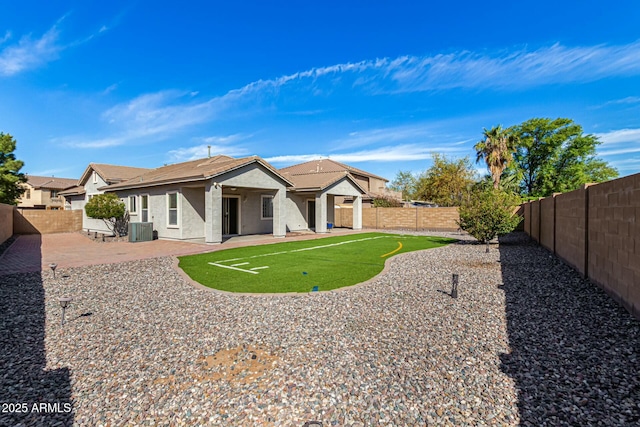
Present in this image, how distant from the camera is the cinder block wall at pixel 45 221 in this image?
2331 cm

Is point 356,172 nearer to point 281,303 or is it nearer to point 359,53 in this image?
point 359,53

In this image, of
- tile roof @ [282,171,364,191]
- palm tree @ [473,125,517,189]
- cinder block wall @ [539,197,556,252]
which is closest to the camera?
cinder block wall @ [539,197,556,252]

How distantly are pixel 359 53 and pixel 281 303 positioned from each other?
18.2 m

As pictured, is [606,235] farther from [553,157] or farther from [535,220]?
[553,157]

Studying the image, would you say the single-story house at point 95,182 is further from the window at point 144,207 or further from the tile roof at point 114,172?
the window at point 144,207

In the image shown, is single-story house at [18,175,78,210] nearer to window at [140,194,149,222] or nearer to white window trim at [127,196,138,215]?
white window trim at [127,196,138,215]

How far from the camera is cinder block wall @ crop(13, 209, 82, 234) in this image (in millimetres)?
23312

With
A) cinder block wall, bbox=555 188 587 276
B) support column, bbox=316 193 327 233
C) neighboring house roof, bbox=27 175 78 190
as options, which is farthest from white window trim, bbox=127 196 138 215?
neighboring house roof, bbox=27 175 78 190

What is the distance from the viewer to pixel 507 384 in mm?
3486

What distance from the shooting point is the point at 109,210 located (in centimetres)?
1897

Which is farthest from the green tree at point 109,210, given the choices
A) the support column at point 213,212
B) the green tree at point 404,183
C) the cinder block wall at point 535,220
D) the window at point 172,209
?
the green tree at point 404,183

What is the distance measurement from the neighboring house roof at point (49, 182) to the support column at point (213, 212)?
150 ft

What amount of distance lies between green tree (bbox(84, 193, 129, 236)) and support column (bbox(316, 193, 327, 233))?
12.1m

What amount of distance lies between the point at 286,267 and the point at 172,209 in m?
10.0
